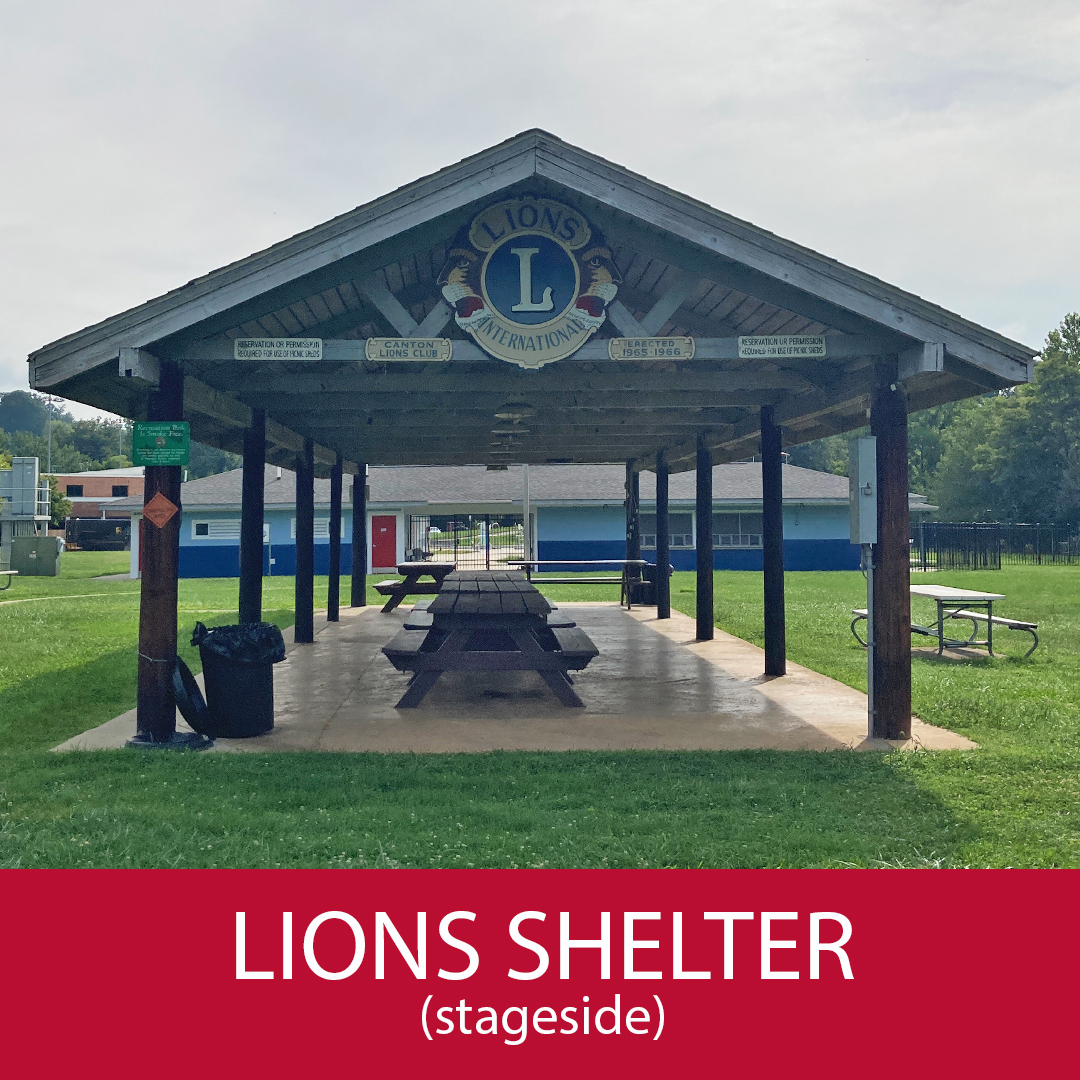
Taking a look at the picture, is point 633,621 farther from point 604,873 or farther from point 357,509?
point 604,873

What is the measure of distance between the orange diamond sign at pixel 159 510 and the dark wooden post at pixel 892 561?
17.1ft

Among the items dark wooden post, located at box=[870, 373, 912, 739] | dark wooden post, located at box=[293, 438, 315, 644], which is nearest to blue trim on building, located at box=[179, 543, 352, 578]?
dark wooden post, located at box=[293, 438, 315, 644]

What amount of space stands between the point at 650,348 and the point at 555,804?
3478mm

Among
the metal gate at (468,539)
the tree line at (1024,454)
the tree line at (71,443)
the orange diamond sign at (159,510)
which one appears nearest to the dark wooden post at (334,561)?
the orange diamond sign at (159,510)

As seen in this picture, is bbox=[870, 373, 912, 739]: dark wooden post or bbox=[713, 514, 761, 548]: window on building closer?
bbox=[870, 373, 912, 739]: dark wooden post

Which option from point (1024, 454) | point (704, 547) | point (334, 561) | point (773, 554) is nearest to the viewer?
point (773, 554)

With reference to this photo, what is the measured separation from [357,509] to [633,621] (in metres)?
7.24

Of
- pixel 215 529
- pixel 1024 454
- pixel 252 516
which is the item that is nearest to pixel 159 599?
pixel 252 516

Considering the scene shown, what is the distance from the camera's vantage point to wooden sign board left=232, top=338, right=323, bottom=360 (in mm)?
7234

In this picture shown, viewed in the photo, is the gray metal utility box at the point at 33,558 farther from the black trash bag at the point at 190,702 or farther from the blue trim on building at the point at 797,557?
the black trash bag at the point at 190,702

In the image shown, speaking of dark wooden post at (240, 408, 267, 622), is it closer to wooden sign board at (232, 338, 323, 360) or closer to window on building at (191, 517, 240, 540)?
wooden sign board at (232, 338, 323, 360)

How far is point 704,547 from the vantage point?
1426cm

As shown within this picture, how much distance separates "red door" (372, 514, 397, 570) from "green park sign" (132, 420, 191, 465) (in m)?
27.8

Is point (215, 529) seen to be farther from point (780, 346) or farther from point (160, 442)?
point (780, 346)
